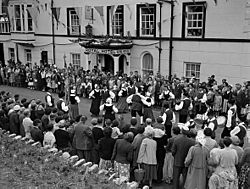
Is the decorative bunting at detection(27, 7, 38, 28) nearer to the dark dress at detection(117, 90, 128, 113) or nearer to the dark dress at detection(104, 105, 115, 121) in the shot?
the dark dress at detection(117, 90, 128, 113)

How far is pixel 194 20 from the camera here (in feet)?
63.6

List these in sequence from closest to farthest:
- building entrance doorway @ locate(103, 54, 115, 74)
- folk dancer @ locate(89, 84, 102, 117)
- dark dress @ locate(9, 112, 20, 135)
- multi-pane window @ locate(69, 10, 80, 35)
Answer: dark dress @ locate(9, 112, 20, 135)
folk dancer @ locate(89, 84, 102, 117)
building entrance doorway @ locate(103, 54, 115, 74)
multi-pane window @ locate(69, 10, 80, 35)

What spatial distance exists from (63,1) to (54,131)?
18.8 meters

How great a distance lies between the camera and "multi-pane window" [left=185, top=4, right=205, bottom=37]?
750 inches

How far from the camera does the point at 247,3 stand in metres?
17.2

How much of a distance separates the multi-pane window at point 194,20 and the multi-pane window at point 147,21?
2.36m

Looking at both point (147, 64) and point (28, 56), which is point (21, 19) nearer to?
point (28, 56)

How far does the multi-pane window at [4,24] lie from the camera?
101ft

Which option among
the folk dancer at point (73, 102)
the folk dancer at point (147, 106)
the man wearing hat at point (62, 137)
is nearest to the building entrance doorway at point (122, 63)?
the folk dancer at point (73, 102)

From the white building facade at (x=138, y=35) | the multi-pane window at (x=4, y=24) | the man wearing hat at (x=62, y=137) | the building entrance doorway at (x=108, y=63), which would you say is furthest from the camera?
the multi-pane window at (x=4, y=24)

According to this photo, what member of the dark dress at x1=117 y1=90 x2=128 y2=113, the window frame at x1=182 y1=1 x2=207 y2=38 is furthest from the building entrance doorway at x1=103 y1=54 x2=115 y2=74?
the dark dress at x1=117 y1=90 x2=128 y2=113

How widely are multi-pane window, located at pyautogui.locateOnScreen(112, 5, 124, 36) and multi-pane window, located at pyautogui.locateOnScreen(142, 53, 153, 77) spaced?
234 centimetres

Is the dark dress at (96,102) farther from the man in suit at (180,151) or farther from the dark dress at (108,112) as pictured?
the man in suit at (180,151)

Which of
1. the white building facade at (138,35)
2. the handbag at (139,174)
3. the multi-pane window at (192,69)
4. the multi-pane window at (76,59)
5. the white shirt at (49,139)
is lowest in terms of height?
the handbag at (139,174)
